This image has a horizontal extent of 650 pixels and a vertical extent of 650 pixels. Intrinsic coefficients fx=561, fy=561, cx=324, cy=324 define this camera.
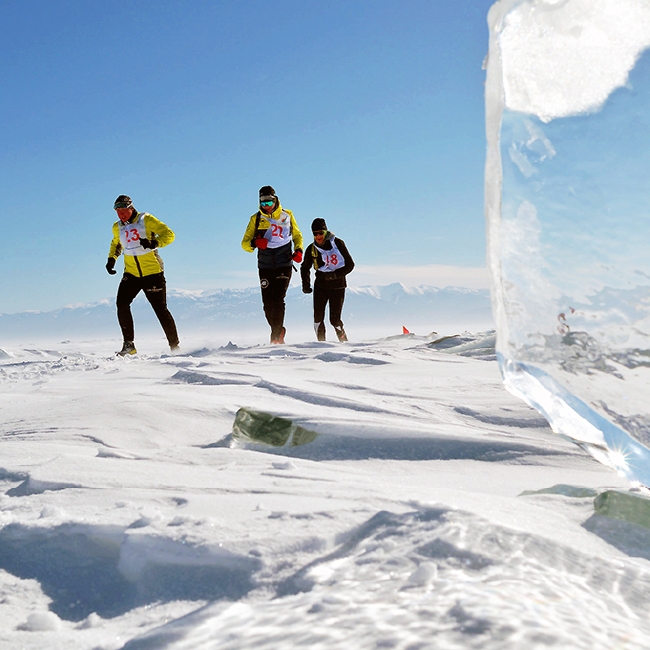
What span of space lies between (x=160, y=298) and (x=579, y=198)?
5966 mm

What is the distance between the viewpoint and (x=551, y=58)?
0.97 m

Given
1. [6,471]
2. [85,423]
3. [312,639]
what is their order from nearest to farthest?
[312,639], [6,471], [85,423]

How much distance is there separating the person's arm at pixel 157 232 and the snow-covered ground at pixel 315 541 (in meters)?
4.70

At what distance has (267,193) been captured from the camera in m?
6.63

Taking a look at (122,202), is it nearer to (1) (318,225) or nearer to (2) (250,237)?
(2) (250,237)

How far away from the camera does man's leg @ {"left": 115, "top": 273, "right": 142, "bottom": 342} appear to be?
6.29 meters

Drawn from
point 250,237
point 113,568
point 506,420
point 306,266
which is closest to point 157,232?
point 250,237

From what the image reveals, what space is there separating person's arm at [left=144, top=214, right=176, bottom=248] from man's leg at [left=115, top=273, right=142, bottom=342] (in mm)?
489

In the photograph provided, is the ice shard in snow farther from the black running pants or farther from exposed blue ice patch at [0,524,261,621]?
the black running pants

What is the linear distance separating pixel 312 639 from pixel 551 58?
3.18ft

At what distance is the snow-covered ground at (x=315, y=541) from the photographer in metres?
0.63

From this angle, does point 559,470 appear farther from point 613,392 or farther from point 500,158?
point 500,158

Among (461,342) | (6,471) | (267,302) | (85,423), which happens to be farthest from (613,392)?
(267,302)

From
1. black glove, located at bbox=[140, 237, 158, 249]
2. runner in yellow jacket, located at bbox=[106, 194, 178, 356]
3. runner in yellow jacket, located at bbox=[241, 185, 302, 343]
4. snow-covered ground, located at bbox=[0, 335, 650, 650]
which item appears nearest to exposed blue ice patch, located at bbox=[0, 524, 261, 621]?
snow-covered ground, located at bbox=[0, 335, 650, 650]
